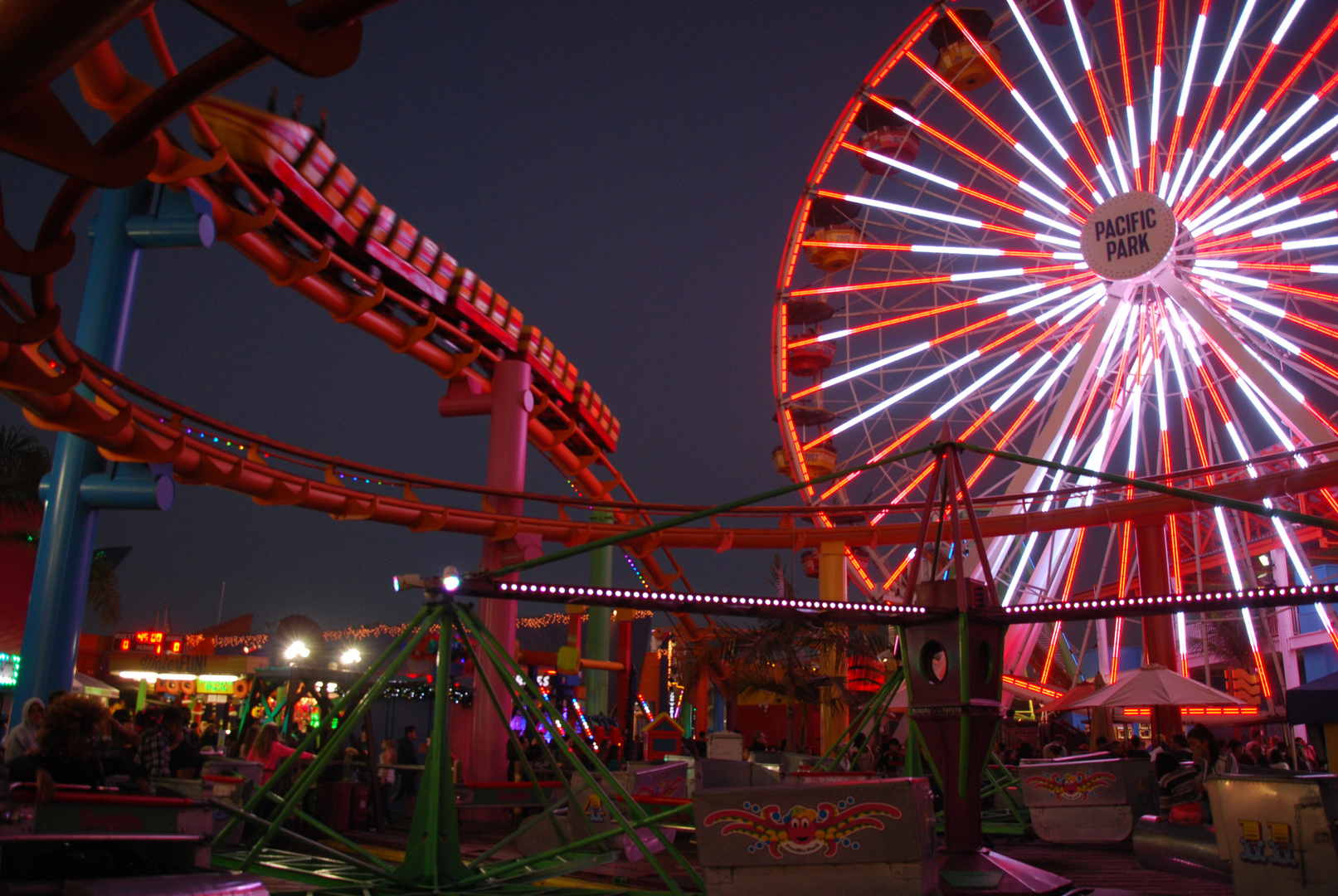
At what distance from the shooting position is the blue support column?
32.6ft

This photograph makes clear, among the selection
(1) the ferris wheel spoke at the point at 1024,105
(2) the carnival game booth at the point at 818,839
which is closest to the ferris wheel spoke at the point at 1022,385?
(1) the ferris wheel spoke at the point at 1024,105

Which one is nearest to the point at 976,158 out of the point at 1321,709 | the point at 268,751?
the point at 1321,709

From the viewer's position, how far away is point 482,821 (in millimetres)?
12875

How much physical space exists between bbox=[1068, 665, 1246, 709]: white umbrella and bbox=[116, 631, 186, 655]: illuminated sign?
29166mm

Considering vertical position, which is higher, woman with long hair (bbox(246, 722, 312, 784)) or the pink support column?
the pink support column

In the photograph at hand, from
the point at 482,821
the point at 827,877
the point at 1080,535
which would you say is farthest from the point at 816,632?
the point at 827,877

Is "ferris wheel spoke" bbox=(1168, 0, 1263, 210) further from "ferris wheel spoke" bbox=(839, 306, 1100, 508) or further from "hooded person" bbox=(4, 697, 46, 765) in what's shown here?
"hooded person" bbox=(4, 697, 46, 765)

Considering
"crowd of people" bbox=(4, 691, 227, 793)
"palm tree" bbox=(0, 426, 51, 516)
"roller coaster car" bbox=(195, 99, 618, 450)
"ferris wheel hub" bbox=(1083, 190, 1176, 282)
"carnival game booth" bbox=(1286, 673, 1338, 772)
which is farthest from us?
"palm tree" bbox=(0, 426, 51, 516)

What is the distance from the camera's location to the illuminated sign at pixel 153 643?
33.5 m

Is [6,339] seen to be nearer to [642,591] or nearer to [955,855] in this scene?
[642,591]

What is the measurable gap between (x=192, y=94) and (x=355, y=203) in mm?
11886

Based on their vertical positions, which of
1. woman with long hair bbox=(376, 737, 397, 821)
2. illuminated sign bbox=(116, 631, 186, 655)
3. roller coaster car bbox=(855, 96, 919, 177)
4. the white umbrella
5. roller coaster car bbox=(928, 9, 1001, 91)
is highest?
roller coaster car bbox=(928, 9, 1001, 91)

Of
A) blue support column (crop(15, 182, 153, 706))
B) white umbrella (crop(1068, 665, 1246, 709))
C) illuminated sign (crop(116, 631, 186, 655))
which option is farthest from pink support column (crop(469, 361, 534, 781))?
illuminated sign (crop(116, 631, 186, 655))

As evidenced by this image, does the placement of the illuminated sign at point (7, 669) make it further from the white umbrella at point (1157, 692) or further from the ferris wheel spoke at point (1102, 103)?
the ferris wheel spoke at point (1102, 103)
